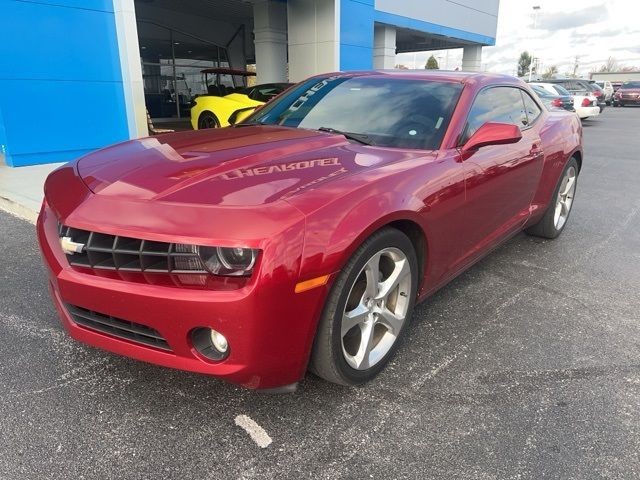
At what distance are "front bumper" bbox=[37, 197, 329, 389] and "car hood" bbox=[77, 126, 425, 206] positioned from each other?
36 centimetres

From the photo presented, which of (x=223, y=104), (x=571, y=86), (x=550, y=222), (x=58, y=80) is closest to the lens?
(x=550, y=222)

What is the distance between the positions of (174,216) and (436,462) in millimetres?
1421

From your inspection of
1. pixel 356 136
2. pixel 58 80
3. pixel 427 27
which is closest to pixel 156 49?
pixel 427 27

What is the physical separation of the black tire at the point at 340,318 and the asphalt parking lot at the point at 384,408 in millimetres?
169

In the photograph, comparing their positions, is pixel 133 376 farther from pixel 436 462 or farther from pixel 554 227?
pixel 554 227

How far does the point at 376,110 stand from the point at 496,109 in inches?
40.6

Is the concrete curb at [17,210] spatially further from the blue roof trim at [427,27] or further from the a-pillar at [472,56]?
the a-pillar at [472,56]

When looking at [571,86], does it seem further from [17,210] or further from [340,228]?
[340,228]

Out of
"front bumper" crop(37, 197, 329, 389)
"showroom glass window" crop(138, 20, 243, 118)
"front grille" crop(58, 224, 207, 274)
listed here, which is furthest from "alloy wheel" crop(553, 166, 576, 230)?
"showroom glass window" crop(138, 20, 243, 118)

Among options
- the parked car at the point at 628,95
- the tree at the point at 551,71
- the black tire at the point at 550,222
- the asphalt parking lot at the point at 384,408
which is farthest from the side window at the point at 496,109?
the tree at the point at 551,71

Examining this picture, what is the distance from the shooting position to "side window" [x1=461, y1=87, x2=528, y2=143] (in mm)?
3242

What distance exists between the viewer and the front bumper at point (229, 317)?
1.85 metres

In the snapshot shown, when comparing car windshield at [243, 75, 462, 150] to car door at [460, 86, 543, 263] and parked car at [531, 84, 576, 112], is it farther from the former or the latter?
parked car at [531, 84, 576, 112]

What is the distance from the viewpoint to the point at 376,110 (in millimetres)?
3238
